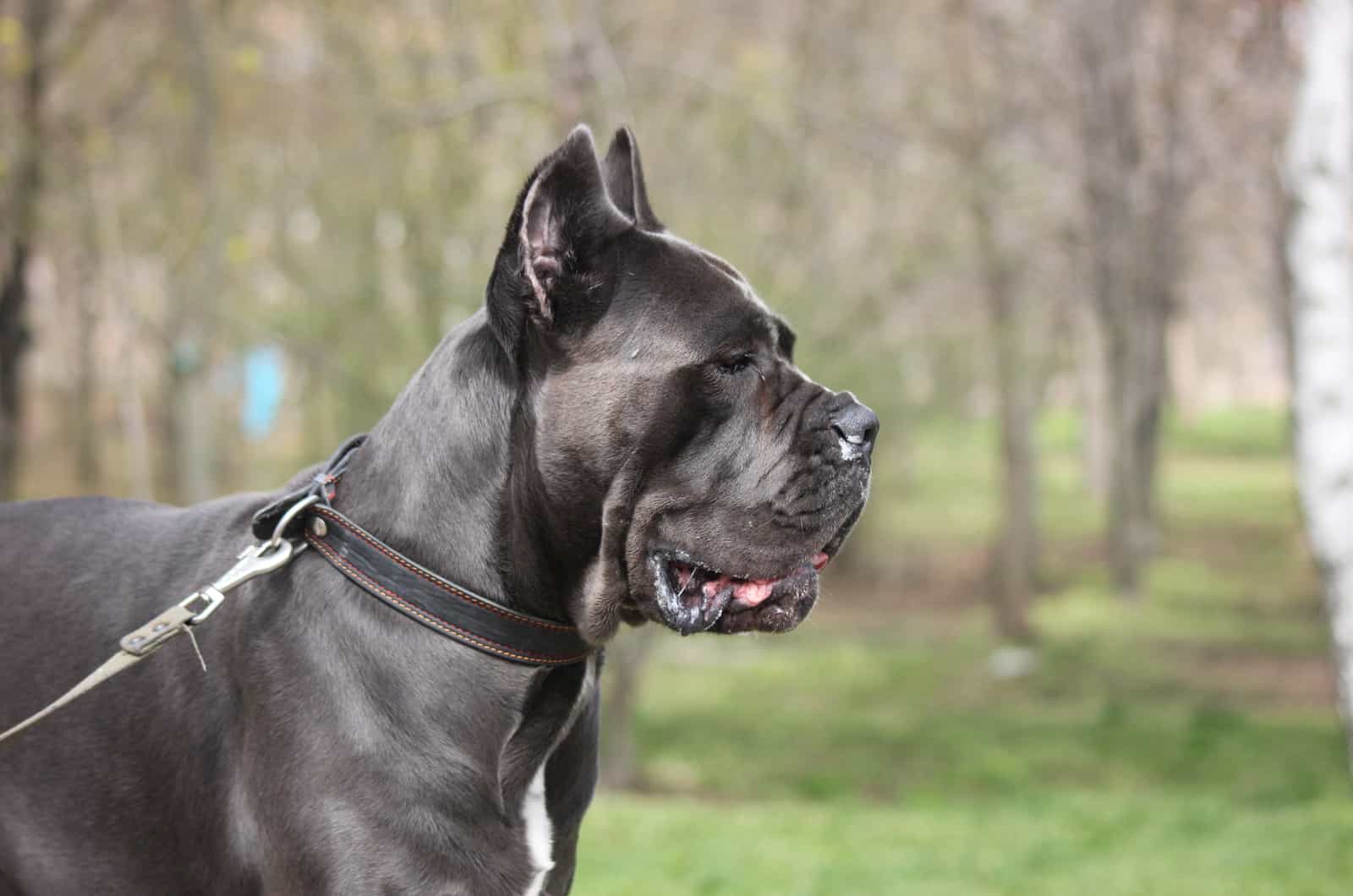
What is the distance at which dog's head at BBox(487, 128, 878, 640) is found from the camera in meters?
2.96

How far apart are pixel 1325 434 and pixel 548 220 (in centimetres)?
409

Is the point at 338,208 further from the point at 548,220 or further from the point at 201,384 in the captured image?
the point at 548,220

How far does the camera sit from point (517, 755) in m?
2.97

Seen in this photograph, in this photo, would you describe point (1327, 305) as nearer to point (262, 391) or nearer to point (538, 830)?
point (538, 830)

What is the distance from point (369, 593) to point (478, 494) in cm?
30

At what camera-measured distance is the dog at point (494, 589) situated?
2.88m

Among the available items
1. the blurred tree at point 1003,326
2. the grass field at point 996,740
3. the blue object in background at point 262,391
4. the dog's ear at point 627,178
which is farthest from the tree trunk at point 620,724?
the dog's ear at point 627,178

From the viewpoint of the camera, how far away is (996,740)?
14094mm

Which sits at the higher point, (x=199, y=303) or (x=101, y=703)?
(x=101, y=703)

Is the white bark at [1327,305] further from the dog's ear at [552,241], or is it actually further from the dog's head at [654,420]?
the dog's ear at [552,241]

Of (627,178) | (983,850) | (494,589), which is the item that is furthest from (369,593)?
(983,850)

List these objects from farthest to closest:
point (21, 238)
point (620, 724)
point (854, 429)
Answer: point (620, 724) → point (21, 238) → point (854, 429)

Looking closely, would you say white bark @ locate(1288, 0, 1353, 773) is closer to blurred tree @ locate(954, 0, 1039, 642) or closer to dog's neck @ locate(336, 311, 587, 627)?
dog's neck @ locate(336, 311, 587, 627)

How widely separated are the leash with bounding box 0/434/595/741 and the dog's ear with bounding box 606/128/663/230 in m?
1.04
